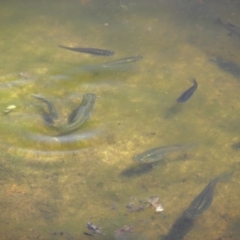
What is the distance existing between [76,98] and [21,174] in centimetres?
167

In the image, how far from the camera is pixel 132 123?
583cm

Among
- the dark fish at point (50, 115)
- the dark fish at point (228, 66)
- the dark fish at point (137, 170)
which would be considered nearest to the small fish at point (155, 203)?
the dark fish at point (137, 170)

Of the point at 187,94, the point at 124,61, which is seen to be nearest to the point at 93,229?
the point at 187,94

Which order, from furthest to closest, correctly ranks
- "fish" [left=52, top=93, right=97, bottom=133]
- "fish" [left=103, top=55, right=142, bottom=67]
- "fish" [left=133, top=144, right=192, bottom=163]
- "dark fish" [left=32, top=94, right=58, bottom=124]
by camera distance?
"fish" [left=103, top=55, right=142, bottom=67] < "dark fish" [left=32, top=94, right=58, bottom=124] < "fish" [left=52, top=93, right=97, bottom=133] < "fish" [left=133, top=144, right=192, bottom=163]

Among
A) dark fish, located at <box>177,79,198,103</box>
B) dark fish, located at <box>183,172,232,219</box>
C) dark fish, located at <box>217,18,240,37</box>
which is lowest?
dark fish, located at <box>183,172,232,219</box>

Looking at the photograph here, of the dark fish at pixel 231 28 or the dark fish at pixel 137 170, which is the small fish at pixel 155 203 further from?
the dark fish at pixel 231 28

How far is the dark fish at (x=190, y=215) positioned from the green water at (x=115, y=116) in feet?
0.29

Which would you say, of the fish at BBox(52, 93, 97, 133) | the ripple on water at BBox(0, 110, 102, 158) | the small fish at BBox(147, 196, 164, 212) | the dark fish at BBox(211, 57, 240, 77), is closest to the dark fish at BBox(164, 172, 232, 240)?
the small fish at BBox(147, 196, 164, 212)

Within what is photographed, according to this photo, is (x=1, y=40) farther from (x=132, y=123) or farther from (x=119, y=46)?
(x=132, y=123)

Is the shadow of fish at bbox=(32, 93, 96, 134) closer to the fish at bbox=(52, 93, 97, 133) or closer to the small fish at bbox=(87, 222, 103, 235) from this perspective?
the fish at bbox=(52, 93, 97, 133)

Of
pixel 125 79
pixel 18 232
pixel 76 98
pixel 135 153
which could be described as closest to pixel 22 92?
pixel 76 98

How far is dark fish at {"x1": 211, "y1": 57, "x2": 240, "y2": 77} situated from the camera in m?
6.73

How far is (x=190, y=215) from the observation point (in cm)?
437

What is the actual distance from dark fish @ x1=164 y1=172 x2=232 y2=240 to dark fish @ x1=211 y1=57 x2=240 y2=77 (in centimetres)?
273
